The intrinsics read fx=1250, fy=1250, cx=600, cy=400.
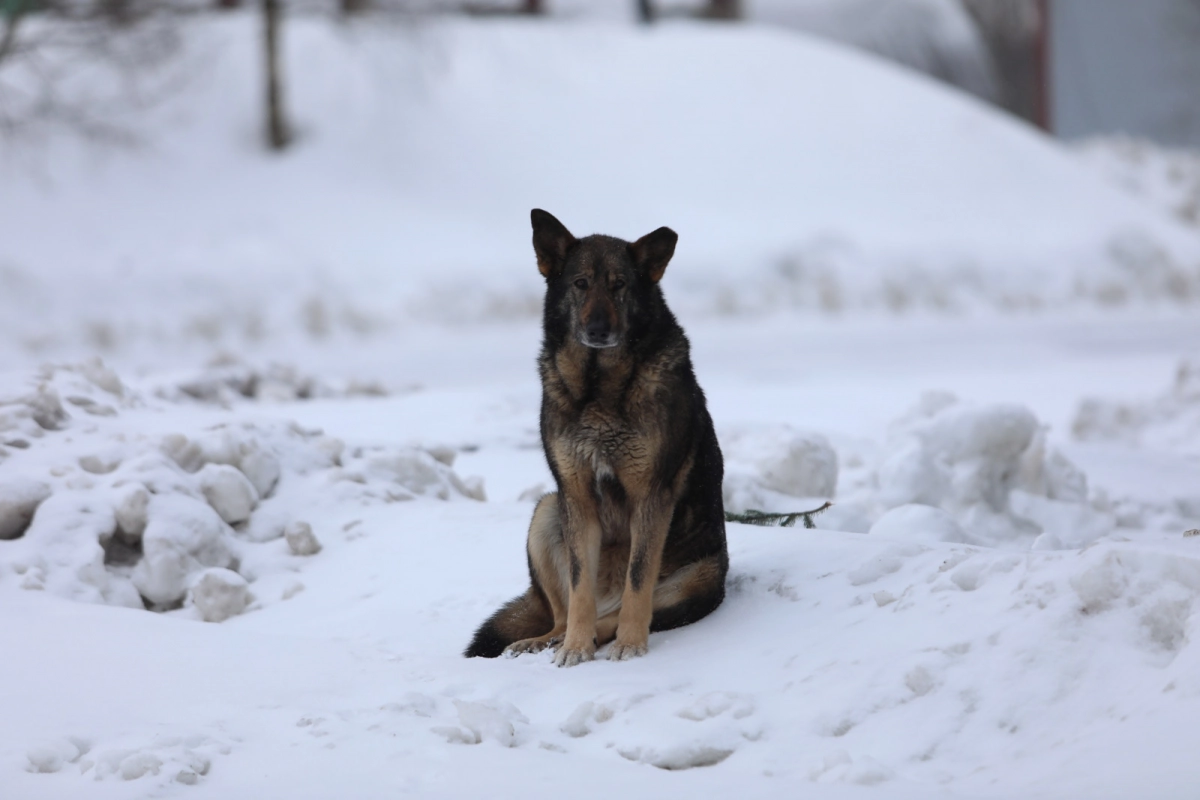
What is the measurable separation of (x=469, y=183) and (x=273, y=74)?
3228 mm

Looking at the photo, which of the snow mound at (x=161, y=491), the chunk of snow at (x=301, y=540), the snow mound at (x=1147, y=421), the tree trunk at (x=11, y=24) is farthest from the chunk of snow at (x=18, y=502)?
the tree trunk at (x=11, y=24)

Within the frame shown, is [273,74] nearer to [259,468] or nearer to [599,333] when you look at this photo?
[259,468]

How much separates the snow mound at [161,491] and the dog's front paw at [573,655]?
188 centimetres

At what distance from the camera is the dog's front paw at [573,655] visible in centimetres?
434

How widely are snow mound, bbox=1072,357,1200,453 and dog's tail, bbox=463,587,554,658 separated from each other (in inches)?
255

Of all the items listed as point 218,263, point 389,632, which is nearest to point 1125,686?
point 389,632

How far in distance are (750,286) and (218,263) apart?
6.85 meters

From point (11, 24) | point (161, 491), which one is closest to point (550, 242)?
point (161, 491)

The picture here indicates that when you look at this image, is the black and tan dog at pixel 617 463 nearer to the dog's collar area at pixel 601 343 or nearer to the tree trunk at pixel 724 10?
the dog's collar area at pixel 601 343

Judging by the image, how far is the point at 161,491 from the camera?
5.90 metres

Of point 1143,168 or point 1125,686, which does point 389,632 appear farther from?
point 1143,168

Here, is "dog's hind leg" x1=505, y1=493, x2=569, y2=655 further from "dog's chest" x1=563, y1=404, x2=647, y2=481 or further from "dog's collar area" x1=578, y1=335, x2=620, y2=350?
"dog's collar area" x1=578, y1=335, x2=620, y2=350

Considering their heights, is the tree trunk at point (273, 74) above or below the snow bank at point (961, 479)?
above

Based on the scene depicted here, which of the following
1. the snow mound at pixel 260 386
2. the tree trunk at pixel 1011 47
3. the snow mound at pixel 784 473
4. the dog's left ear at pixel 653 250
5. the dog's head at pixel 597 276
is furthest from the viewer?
the tree trunk at pixel 1011 47
